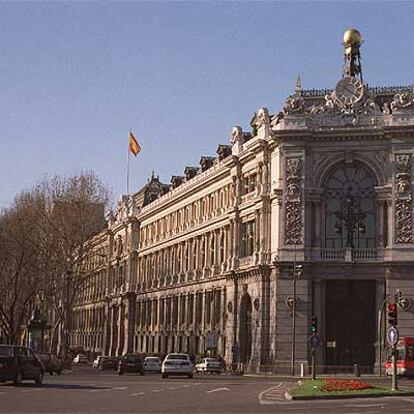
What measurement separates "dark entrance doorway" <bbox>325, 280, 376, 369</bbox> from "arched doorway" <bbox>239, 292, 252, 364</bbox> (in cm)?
832

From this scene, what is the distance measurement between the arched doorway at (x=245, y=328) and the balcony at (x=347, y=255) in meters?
8.77

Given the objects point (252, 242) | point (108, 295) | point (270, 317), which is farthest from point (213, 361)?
point (108, 295)

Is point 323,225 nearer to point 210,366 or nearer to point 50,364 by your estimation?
point 210,366

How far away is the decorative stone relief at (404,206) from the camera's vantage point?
64125 millimetres

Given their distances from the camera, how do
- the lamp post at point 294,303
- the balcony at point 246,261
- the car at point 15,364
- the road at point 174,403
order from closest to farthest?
the road at point 174,403 < the car at point 15,364 < the lamp post at point 294,303 < the balcony at point 246,261

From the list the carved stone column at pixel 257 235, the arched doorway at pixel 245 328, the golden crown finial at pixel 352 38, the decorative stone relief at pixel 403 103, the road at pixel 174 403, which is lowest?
Result: the road at pixel 174 403

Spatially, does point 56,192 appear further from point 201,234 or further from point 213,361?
point 213,361

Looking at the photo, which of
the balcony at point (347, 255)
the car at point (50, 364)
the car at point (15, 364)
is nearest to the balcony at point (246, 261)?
the balcony at point (347, 255)

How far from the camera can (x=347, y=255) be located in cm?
6544

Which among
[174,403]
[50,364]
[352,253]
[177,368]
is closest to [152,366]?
[50,364]

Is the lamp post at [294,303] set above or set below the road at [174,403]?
above

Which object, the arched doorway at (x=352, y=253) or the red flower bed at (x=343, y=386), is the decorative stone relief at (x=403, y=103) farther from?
the red flower bed at (x=343, y=386)

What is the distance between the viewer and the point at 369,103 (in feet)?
220

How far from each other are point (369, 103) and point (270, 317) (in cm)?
1774
